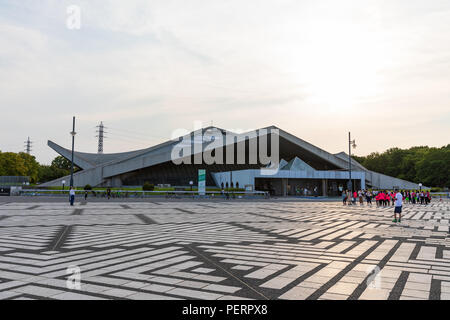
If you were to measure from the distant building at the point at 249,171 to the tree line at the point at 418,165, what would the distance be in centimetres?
1219

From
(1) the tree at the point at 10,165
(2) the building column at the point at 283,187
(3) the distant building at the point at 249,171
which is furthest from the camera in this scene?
(1) the tree at the point at 10,165

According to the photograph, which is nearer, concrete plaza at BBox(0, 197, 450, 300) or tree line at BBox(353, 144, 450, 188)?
concrete plaza at BBox(0, 197, 450, 300)

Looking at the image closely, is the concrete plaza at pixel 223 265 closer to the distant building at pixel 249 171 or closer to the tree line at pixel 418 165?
the distant building at pixel 249 171

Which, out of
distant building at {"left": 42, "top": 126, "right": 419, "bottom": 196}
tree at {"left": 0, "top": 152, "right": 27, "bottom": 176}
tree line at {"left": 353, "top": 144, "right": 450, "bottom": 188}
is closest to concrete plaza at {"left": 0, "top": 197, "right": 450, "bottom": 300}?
distant building at {"left": 42, "top": 126, "right": 419, "bottom": 196}

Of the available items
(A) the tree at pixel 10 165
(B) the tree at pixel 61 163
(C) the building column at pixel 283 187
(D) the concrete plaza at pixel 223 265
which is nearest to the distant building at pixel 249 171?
(C) the building column at pixel 283 187

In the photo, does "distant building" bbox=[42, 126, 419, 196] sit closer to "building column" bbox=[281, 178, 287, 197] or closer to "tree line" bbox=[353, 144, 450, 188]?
"building column" bbox=[281, 178, 287, 197]

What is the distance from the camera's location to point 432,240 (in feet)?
30.0

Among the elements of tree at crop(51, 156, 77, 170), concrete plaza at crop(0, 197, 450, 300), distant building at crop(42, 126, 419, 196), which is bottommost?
concrete plaza at crop(0, 197, 450, 300)

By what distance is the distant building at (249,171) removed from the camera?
47.4m

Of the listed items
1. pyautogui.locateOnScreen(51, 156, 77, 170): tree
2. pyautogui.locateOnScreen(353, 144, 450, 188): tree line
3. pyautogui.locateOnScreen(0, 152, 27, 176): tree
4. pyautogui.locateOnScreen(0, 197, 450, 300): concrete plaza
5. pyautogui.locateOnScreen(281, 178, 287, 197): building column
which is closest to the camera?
pyautogui.locateOnScreen(0, 197, 450, 300): concrete plaza

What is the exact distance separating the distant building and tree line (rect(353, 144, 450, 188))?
12.2m

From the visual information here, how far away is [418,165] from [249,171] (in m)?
44.5

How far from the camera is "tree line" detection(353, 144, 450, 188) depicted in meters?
64.8

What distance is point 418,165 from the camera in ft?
227
